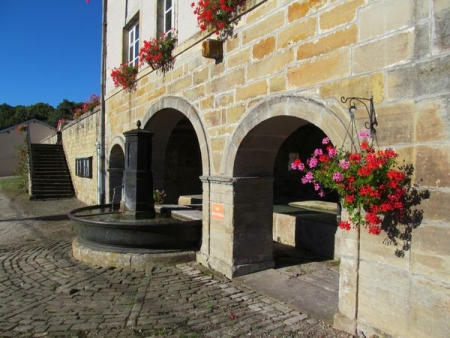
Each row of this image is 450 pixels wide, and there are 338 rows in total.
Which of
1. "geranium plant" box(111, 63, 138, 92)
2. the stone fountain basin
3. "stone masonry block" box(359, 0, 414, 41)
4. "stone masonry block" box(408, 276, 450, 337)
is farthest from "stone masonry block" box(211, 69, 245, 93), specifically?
"geranium plant" box(111, 63, 138, 92)

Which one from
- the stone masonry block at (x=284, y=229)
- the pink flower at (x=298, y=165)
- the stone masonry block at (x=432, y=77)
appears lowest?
the stone masonry block at (x=284, y=229)

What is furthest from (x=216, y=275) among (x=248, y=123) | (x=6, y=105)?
(x=6, y=105)

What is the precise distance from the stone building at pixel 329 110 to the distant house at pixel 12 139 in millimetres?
32795

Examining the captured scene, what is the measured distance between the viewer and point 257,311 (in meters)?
4.09

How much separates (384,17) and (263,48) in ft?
5.62

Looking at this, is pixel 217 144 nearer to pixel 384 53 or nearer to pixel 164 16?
pixel 384 53

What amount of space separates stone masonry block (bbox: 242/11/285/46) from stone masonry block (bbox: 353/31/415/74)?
1.25 m

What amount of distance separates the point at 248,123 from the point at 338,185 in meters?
2.02

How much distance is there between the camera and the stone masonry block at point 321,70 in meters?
3.63

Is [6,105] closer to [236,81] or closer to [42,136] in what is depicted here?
[42,136]

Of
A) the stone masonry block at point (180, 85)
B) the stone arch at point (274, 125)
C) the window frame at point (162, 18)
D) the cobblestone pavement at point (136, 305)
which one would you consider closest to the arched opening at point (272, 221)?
the stone arch at point (274, 125)

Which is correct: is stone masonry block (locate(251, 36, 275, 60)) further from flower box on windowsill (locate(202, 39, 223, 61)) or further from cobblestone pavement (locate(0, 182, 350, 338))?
cobblestone pavement (locate(0, 182, 350, 338))

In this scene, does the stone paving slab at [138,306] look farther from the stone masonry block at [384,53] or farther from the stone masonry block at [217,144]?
the stone masonry block at [384,53]

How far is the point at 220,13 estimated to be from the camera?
5.36 metres
